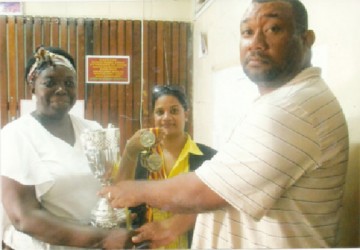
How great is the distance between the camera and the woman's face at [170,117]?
2.90 ft

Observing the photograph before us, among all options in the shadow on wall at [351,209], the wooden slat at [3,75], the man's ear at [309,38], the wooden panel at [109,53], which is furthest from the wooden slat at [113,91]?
the shadow on wall at [351,209]

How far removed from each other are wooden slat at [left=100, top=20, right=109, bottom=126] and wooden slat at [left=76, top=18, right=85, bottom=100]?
0.04 metres

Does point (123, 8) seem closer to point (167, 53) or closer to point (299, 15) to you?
point (167, 53)

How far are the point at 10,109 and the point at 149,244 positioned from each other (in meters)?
0.42

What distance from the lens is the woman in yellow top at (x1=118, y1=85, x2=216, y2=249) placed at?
88 cm

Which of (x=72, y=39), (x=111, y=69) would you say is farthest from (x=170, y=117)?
(x=72, y=39)

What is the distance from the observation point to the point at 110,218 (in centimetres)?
→ 90

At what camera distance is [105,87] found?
0.91 meters

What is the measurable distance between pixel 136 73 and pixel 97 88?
92mm

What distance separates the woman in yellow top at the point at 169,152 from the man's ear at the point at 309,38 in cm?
28

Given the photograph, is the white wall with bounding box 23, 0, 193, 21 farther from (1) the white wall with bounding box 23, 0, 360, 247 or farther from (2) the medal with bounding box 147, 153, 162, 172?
(2) the medal with bounding box 147, 153, 162, 172

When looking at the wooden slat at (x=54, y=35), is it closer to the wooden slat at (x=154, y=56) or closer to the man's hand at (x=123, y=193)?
the wooden slat at (x=154, y=56)

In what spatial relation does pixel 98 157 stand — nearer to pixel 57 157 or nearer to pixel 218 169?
pixel 57 157

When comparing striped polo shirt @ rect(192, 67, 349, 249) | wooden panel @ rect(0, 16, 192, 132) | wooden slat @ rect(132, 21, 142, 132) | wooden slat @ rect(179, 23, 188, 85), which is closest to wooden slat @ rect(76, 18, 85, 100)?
wooden panel @ rect(0, 16, 192, 132)
